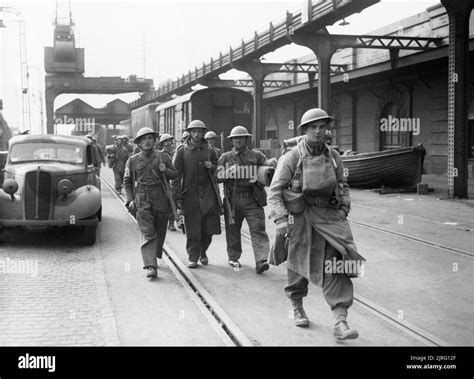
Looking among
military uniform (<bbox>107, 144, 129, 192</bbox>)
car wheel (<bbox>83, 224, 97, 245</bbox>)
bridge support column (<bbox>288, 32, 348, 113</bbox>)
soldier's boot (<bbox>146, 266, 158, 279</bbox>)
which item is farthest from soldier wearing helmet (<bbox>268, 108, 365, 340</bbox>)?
bridge support column (<bbox>288, 32, 348, 113</bbox>)

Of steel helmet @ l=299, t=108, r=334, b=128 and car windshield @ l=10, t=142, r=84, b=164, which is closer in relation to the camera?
steel helmet @ l=299, t=108, r=334, b=128

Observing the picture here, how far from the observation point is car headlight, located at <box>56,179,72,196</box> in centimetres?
955

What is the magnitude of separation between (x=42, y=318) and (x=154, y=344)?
1.41 meters

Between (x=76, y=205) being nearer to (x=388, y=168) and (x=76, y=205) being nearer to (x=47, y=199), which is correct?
(x=47, y=199)

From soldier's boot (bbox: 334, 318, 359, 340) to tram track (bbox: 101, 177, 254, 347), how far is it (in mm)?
734

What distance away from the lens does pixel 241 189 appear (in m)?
7.68

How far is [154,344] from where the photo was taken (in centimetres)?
472

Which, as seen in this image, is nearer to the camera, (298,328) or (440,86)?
(298,328)

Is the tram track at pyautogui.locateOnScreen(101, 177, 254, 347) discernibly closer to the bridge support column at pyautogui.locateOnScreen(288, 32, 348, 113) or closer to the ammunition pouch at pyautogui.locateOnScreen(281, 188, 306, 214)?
the ammunition pouch at pyautogui.locateOnScreen(281, 188, 306, 214)

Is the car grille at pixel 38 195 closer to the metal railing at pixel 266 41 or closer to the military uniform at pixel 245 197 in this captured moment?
→ the military uniform at pixel 245 197

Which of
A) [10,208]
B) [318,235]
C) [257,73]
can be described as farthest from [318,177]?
[257,73]

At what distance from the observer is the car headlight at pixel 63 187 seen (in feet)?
31.3
